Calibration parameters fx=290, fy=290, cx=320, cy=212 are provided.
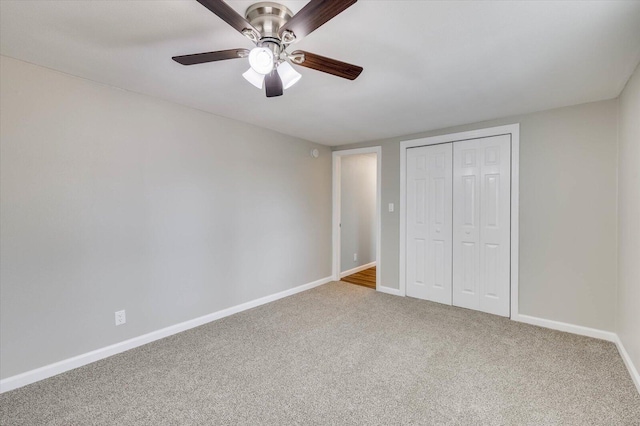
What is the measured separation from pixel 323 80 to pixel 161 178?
1.76 m

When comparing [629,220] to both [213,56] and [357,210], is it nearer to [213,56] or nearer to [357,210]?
[213,56]

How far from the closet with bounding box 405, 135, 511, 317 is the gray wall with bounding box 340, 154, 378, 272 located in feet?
4.55

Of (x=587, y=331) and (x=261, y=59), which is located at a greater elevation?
(x=261, y=59)

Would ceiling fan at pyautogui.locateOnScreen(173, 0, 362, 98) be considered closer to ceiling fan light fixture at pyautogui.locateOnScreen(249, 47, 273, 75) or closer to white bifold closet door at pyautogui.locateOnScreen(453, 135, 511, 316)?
ceiling fan light fixture at pyautogui.locateOnScreen(249, 47, 273, 75)

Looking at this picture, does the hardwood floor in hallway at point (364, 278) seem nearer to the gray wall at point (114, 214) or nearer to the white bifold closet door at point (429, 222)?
the white bifold closet door at point (429, 222)

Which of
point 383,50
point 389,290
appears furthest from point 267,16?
point 389,290

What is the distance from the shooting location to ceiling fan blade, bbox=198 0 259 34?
1163 millimetres

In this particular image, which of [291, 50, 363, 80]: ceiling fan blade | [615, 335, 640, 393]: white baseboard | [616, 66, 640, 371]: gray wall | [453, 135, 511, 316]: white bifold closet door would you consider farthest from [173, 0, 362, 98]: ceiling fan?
[615, 335, 640, 393]: white baseboard

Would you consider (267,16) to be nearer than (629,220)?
Yes

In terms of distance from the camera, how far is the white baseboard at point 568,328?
2.69 metres

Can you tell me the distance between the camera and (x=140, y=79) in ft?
7.60

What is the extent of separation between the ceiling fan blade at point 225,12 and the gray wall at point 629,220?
2663mm

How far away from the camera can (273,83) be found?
5.80 feet

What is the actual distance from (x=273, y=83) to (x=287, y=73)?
103mm
